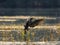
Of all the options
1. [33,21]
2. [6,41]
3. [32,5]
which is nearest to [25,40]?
[6,41]

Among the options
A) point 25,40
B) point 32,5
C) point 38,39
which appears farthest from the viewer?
point 32,5

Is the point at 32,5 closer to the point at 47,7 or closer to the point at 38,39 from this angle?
the point at 47,7

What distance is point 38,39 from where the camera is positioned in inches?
254

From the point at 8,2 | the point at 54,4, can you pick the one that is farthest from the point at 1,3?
the point at 54,4

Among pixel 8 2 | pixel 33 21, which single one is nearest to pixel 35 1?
pixel 8 2

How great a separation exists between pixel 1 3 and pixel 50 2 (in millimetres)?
5057

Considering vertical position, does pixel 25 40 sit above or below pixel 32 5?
above

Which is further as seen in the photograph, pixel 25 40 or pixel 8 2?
pixel 8 2

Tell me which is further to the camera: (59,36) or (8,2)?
(8,2)

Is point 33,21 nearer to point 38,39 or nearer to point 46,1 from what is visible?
point 38,39

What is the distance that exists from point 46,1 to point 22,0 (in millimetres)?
2549

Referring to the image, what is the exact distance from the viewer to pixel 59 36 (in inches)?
259

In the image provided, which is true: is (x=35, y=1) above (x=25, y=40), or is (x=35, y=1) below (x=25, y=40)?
below

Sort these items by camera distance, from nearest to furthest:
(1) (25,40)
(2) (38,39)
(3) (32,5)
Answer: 1. (1) (25,40)
2. (2) (38,39)
3. (3) (32,5)
